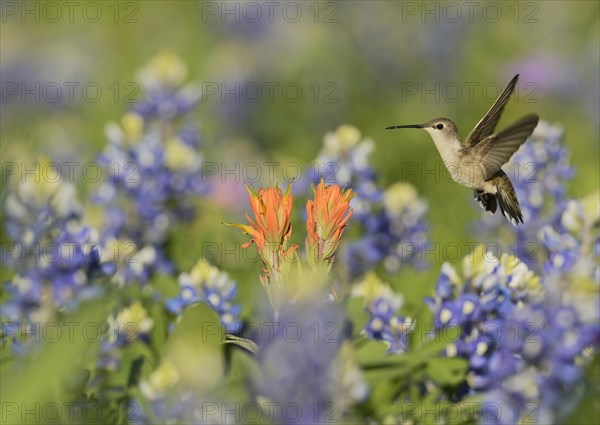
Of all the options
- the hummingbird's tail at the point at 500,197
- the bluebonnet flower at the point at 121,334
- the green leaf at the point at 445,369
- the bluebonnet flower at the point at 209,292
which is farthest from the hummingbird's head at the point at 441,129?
the bluebonnet flower at the point at 121,334

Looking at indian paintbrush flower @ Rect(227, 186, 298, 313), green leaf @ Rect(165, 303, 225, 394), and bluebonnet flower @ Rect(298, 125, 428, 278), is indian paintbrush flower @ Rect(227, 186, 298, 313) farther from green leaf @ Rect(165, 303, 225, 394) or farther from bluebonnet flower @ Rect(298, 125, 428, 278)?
bluebonnet flower @ Rect(298, 125, 428, 278)

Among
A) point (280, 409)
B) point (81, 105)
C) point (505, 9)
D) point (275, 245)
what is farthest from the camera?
point (505, 9)

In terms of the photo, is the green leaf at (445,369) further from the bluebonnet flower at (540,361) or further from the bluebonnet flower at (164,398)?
the bluebonnet flower at (164,398)

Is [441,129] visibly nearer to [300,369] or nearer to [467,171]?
[467,171]

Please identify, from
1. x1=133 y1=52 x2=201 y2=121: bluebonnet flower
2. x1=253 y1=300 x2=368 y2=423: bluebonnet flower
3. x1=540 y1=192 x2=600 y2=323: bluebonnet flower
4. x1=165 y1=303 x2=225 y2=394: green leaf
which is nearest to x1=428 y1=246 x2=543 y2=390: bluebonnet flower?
x1=540 y1=192 x2=600 y2=323: bluebonnet flower

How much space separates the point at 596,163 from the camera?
477cm

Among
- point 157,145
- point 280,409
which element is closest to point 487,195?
point 280,409

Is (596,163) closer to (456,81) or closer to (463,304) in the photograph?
(456,81)

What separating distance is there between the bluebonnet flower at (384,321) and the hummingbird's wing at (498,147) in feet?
1.54

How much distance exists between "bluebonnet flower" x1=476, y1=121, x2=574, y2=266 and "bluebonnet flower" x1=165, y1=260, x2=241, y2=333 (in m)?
1.10

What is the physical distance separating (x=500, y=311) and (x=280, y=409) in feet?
2.62

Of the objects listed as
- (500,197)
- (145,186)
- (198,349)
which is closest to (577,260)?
(500,197)

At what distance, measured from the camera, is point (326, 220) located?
1.85 meters

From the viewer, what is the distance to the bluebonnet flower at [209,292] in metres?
2.60
